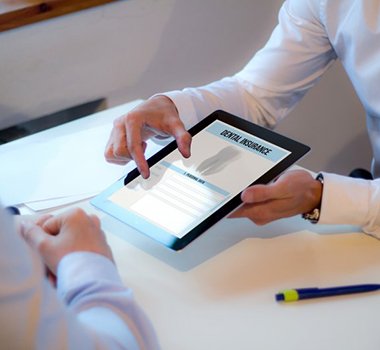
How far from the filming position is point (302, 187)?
1054 millimetres

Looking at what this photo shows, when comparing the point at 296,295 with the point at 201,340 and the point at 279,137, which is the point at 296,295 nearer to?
the point at 201,340

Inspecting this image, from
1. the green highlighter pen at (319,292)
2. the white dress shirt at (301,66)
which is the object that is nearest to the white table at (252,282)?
the green highlighter pen at (319,292)

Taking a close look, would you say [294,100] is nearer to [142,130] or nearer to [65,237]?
[142,130]

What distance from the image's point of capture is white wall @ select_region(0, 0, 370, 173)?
1.50 metres

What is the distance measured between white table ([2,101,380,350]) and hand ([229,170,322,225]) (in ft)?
0.11

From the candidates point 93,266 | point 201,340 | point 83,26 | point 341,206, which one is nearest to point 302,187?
point 341,206

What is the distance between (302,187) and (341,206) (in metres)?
0.06

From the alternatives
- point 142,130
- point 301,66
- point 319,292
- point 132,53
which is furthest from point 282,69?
point 319,292

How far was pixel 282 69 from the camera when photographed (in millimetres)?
1362

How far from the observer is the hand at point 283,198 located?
101cm

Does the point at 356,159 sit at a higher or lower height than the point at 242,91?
lower

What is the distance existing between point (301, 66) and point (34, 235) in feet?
2.40

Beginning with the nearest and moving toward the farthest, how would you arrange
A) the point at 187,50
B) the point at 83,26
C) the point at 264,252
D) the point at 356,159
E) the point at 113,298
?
the point at 113,298, the point at 264,252, the point at 83,26, the point at 187,50, the point at 356,159

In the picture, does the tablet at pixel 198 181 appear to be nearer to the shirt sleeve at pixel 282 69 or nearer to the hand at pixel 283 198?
the hand at pixel 283 198
